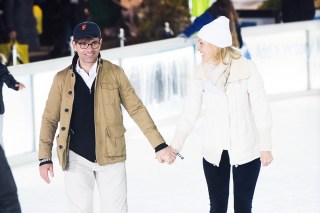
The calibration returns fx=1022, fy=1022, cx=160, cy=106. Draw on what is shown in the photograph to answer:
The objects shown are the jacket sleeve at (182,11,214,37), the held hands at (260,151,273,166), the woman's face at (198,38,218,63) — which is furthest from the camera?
the jacket sleeve at (182,11,214,37)

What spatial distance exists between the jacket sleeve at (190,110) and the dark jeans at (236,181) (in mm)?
184

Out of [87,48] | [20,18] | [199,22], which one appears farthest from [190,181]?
[20,18]

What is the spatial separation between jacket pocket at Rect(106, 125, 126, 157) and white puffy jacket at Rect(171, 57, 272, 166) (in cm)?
44

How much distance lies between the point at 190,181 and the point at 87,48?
144 inches

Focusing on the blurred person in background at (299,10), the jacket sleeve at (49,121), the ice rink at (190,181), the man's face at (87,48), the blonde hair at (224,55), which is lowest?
the ice rink at (190,181)

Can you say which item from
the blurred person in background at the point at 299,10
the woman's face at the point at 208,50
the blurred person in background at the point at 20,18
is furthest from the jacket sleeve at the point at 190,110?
the blurred person in background at the point at 299,10

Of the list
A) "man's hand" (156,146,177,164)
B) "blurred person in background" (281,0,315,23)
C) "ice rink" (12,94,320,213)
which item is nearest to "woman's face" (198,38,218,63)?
"man's hand" (156,146,177,164)

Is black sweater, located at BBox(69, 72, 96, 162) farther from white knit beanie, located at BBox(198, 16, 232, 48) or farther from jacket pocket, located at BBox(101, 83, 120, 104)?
white knit beanie, located at BBox(198, 16, 232, 48)

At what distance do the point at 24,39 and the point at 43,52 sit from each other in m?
0.76

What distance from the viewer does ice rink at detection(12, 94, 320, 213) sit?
24.6 feet

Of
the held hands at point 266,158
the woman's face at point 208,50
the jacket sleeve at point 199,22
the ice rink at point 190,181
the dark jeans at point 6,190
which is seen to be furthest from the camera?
the jacket sleeve at point 199,22

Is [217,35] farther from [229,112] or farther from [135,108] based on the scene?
[135,108]

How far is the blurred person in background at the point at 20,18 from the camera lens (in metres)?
14.2

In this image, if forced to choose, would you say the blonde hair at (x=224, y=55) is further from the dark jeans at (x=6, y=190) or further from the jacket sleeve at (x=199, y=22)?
the jacket sleeve at (x=199, y=22)
